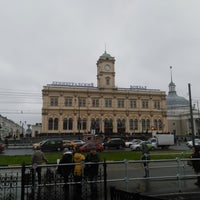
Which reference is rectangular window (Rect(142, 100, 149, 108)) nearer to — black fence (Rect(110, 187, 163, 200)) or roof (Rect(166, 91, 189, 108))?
roof (Rect(166, 91, 189, 108))

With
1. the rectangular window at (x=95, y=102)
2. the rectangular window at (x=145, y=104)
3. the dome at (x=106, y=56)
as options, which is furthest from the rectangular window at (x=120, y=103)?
the dome at (x=106, y=56)

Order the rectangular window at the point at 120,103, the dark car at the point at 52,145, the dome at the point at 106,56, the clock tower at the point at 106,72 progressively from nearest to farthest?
the dark car at the point at 52,145 → the clock tower at the point at 106,72 → the rectangular window at the point at 120,103 → the dome at the point at 106,56

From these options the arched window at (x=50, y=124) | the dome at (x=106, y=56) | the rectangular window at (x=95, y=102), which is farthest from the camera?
the dome at (x=106, y=56)

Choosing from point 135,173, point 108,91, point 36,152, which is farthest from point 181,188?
point 108,91

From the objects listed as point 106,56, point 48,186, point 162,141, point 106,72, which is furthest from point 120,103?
point 48,186

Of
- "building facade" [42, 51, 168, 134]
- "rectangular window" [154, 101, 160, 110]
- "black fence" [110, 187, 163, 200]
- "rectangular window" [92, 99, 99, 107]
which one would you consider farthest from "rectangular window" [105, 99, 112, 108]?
"black fence" [110, 187, 163, 200]

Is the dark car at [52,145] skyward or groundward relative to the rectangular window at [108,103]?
groundward

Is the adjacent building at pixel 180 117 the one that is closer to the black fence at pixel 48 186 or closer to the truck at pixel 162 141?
the truck at pixel 162 141

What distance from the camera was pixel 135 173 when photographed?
13.7 meters

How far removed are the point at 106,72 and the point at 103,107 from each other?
39.5 feet

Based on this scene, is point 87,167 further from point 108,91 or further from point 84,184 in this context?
point 108,91

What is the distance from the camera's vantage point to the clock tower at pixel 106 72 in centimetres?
7850

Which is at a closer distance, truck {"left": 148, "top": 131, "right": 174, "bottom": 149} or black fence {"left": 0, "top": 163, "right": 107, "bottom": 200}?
black fence {"left": 0, "top": 163, "right": 107, "bottom": 200}

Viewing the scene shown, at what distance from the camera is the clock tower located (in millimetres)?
78500
